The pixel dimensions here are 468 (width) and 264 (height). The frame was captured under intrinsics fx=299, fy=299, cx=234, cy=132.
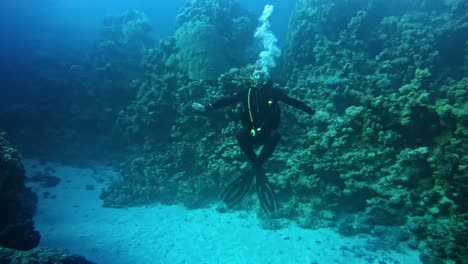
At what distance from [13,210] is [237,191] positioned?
5.86 metres

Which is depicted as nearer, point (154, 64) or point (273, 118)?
point (273, 118)

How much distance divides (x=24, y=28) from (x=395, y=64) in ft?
133

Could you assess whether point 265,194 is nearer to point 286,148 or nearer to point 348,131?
point 286,148

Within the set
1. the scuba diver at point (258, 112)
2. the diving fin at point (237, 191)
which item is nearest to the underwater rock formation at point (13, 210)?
the diving fin at point (237, 191)

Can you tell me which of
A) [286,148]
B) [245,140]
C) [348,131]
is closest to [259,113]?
[245,140]

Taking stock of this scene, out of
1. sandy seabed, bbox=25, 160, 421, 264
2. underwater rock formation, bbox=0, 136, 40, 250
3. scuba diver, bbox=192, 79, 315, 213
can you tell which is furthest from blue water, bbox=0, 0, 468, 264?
scuba diver, bbox=192, 79, 315, 213

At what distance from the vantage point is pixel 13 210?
7738 mm

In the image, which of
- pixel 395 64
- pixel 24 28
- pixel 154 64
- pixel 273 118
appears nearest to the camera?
pixel 273 118

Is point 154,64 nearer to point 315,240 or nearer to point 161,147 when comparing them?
point 161,147

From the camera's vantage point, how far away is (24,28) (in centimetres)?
3562

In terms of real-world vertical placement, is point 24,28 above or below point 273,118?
above

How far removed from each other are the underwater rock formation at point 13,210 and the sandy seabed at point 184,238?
4.11ft

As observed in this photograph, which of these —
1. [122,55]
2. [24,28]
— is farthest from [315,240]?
[24,28]

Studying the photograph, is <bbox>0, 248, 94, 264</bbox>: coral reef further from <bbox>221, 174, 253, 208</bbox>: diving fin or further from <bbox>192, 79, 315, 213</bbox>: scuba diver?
<bbox>192, 79, 315, 213</bbox>: scuba diver
